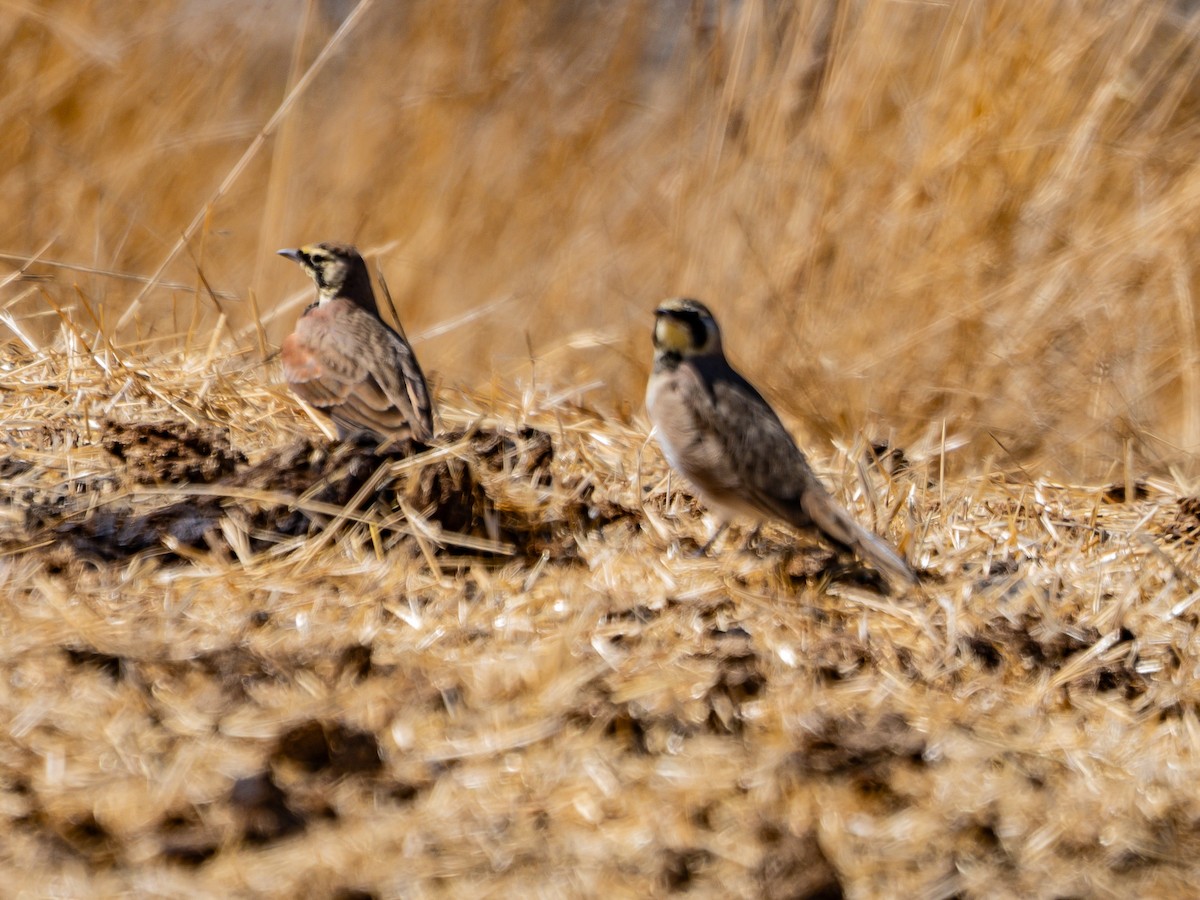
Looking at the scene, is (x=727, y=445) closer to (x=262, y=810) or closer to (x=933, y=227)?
(x=262, y=810)

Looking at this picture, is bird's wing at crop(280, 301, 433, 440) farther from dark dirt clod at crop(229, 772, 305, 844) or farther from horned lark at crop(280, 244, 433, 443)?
dark dirt clod at crop(229, 772, 305, 844)

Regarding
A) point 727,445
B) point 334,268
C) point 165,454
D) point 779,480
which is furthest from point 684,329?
point 334,268

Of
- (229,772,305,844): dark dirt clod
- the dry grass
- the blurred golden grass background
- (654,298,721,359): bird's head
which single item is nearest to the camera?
(229,772,305,844): dark dirt clod

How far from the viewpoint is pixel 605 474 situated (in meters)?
4.49

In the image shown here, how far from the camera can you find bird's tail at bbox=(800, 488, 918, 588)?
3.71 m

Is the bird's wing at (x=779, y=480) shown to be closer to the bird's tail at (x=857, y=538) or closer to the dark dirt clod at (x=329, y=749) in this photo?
the bird's tail at (x=857, y=538)

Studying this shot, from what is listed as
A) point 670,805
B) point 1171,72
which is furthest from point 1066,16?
point 670,805

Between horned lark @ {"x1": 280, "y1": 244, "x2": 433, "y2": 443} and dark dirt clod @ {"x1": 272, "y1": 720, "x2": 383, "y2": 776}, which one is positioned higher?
horned lark @ {"x1": 280, "y1": 244, "x2": 433, "y2": 443}

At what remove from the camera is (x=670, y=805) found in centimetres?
244

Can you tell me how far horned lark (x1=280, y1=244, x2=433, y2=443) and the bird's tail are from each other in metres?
1.19

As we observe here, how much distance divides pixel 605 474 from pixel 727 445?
55 centimetres

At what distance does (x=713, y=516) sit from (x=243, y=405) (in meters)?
1.56

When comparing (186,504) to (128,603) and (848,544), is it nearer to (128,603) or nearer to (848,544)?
(128,603)

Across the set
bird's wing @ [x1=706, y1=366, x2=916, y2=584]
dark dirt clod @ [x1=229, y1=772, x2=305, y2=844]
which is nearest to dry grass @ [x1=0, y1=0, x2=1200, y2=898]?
dark dirt clod @ [x1=229, y1=772, x2=305, y2=844]
